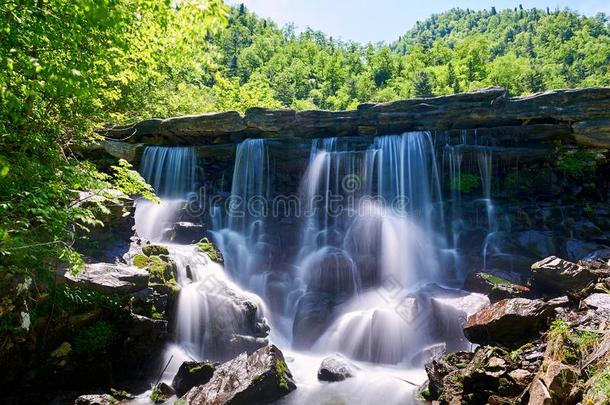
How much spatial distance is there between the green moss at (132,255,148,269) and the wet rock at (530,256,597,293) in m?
9.90

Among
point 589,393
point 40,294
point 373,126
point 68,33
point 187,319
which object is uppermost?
point 373,126

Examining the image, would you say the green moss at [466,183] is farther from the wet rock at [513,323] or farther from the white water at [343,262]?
the wet rock at [513,323]

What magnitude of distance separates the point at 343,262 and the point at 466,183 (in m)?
7.62

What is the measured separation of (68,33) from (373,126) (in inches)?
601

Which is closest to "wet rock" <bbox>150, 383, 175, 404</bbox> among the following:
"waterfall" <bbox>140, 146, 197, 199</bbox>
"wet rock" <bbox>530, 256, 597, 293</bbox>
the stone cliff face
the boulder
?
the boulder

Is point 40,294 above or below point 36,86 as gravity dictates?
below

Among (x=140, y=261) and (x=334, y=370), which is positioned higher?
(x=140, y=261)

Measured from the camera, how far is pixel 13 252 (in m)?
5.79

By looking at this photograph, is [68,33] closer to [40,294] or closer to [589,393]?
[40,294]

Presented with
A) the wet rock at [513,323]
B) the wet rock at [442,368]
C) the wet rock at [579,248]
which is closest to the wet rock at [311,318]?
the wet rock at [442,368]

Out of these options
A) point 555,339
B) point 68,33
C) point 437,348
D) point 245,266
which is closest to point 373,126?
point 245,266

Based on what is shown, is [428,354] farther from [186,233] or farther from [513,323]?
[186,233]

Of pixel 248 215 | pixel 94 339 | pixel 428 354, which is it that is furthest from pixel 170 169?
pixel 428 354

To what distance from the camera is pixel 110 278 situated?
8961 mm
